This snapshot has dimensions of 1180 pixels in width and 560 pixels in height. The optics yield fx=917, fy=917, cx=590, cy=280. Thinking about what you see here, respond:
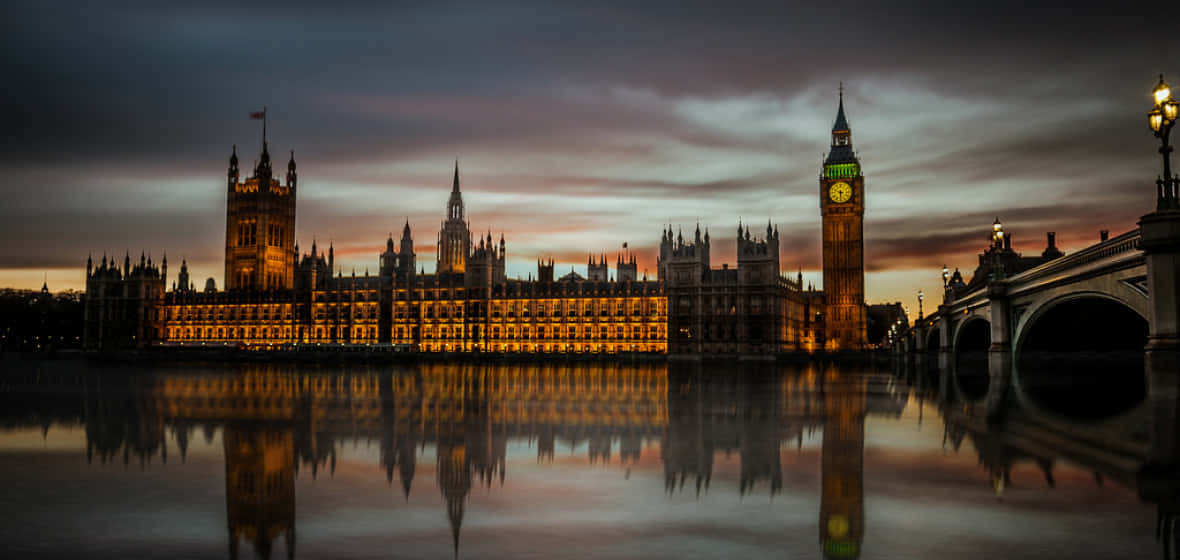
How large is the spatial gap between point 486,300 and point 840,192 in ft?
184

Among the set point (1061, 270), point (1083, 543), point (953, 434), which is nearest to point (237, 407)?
point (953, 434)

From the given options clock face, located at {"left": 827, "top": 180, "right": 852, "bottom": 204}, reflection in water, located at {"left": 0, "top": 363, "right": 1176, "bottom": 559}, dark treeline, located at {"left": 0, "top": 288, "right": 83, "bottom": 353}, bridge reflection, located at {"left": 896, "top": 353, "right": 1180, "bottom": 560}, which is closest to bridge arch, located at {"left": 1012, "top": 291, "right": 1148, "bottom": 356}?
bridge reflection, located at {"left": 896, "top": 353, "right": 1180, "bottom": 560}

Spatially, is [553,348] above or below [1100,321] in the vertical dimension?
below

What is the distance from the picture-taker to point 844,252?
136m

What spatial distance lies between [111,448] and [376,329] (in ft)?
427

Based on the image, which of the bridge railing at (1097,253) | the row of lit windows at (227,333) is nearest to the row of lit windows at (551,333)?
the row of lit windows at (227,333)

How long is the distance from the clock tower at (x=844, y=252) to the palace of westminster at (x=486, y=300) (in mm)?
203

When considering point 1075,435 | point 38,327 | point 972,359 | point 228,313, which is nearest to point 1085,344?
point 972,359

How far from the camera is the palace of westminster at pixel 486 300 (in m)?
125

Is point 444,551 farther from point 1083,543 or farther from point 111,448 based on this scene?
point 111,448

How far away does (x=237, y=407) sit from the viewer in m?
30.0

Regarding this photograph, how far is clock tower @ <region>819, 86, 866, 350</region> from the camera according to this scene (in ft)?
440

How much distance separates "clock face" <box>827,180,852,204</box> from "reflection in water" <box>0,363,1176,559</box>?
4106 inches

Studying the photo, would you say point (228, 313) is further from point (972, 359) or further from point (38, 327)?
point (972, 359)
